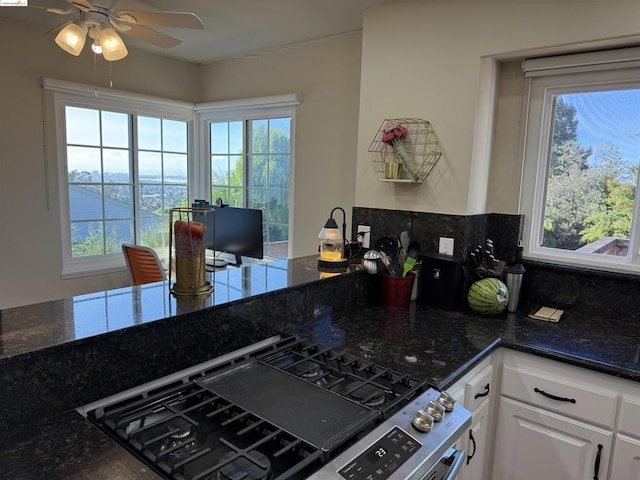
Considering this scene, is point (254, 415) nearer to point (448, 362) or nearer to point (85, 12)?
point (448, 362)

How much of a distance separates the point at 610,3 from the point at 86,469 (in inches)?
95.2

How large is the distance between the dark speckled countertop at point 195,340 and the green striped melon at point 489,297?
52 mm

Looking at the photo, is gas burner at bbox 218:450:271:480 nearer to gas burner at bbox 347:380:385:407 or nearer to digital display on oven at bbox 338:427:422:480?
digital display on oven at bbox 338:427:422:480

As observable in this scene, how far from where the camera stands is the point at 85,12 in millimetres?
2047

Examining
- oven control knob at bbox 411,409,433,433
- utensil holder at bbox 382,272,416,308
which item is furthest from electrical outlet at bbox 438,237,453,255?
oven control knob at bbox 411,409,433,433

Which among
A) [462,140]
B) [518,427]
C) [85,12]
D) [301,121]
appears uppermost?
[85,12]

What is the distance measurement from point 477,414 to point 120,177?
11.2 ft

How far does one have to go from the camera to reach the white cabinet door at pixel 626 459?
5.11 feet

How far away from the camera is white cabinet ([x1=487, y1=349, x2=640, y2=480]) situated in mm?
1585

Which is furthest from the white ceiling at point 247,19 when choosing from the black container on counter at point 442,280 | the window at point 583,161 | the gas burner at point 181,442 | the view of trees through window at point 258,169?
the gas burner at point 181,442

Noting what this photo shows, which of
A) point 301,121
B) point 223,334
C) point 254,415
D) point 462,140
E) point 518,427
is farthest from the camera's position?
point 301,121

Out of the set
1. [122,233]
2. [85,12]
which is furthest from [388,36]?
[122,233]

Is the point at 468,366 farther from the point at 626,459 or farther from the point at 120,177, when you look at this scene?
the point at 120,177

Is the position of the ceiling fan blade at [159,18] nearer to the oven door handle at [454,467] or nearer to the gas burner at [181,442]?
the gas burner at [181,442]
